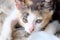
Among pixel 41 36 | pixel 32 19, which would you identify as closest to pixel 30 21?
pixel 32 19

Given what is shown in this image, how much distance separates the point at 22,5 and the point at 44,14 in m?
0.20

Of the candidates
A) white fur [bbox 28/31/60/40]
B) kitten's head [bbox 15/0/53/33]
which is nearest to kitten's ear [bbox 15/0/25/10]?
kitten's head [bbox 15/0/53/33]

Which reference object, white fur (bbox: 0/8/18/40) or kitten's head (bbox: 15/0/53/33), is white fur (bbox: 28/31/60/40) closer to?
kitten's head (bbox: 15/0/53/33)

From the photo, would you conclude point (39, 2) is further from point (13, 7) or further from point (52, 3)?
point (13, 7)

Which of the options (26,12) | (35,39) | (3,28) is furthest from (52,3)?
(3,28)

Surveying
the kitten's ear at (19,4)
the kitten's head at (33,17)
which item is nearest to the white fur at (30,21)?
the kitten's head at (33,17)

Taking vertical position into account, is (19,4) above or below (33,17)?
above

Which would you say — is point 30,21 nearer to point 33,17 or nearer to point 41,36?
point 33,17

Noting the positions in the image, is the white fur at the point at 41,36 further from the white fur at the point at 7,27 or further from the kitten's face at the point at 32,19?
the white fur at the point at 7,27

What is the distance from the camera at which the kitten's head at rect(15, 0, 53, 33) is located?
155 cm

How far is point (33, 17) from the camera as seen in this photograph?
1557mm

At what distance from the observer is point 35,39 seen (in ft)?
5.08

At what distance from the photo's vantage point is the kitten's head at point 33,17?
1552 mm

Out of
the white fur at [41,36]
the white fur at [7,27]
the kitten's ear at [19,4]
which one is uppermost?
the kitten's ear at [19,4]
